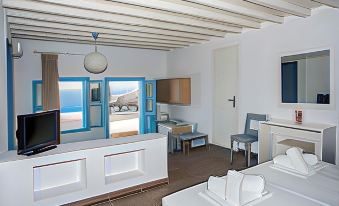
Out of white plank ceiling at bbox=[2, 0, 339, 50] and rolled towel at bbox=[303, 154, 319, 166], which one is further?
white plank ceiling at bbox=[2, 0, 339, 50]

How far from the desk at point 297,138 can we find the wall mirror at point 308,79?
0.40 meters

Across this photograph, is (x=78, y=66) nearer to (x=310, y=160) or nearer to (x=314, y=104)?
(x=314, y=104)

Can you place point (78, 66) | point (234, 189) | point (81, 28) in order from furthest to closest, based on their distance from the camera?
point (78, 66) < point (81, 28) < point (234, 189)

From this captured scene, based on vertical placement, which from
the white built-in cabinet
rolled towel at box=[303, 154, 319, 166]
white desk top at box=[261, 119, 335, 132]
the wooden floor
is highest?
white desk top at box=[261, 119, 335, 132]

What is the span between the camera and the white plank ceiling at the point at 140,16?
9.65 ft

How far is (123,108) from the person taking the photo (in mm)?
8195

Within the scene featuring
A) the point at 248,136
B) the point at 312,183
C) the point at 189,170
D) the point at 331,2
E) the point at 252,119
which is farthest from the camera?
the point at 252,119

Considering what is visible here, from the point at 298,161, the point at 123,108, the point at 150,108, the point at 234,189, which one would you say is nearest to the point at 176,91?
the point at 150,108

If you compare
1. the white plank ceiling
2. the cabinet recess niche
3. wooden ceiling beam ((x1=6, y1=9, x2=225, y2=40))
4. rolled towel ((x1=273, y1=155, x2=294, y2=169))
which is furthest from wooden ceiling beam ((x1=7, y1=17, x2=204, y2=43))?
rolled towel ((x1=273, y1=155, x2=294, y2=169))

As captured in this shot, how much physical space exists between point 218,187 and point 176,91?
4100mm

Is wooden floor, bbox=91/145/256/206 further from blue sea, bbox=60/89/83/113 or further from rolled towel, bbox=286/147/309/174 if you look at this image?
blue sea, bbox=60/89/83/113

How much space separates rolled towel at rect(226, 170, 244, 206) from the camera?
1542mm

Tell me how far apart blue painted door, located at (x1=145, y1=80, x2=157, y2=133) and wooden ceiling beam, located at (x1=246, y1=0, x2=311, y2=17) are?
12.4ft

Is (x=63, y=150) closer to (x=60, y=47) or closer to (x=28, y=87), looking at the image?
(x=28, y=87)
